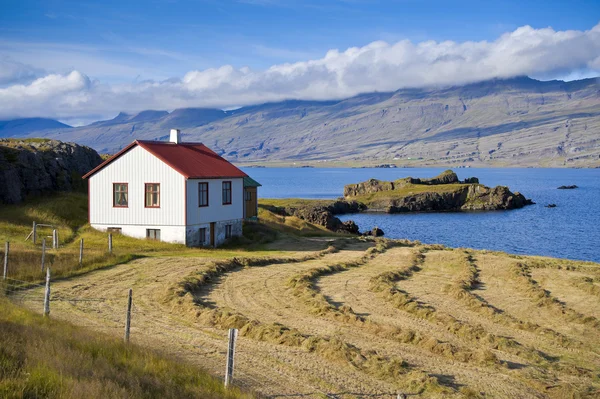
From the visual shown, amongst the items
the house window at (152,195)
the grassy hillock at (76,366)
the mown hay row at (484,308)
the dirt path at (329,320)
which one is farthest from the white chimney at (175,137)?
the mown hay row at (484,308)

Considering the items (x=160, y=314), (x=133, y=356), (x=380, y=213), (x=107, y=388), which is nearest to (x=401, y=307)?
(x=160, y=314)

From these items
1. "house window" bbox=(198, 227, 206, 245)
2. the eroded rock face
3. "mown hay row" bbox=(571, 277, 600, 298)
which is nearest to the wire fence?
"house window" bbox=(198, 227, 206, 245)

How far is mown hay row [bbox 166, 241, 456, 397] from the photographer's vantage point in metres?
14.5

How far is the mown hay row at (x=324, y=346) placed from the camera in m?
14.5

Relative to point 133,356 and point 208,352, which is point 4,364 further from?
point 208,352

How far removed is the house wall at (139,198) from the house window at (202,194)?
1.52 m

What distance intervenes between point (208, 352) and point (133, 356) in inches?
117

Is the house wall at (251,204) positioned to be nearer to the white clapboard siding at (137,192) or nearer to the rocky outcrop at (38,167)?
the white clapboard siding at (137,192)

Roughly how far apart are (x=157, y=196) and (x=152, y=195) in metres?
0.39

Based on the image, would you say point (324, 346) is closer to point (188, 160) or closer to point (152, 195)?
point (152, 195)

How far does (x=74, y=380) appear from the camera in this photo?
10.5 m

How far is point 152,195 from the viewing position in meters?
39.7

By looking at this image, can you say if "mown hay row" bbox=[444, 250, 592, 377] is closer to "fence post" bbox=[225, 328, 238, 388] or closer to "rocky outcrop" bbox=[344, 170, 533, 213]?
"fence post" bbox=[225, 328, 238, 388]

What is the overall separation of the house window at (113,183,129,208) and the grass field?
462 cm
